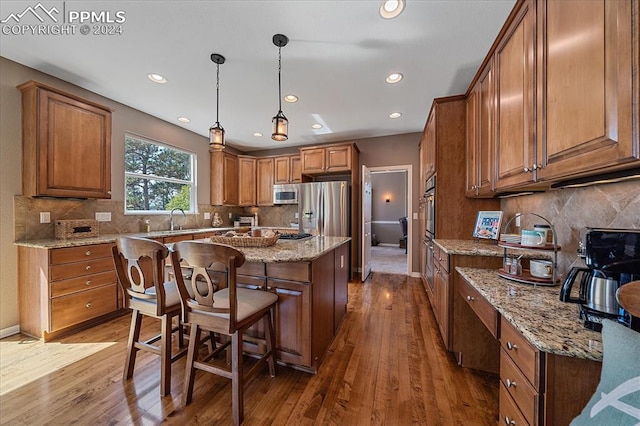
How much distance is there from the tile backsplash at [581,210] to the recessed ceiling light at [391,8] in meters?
1.68

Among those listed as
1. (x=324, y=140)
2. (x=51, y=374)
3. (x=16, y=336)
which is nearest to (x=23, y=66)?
(x=16, y=336)

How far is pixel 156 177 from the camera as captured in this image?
12.3ft

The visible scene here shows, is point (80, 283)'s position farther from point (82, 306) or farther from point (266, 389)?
point (266, 389)

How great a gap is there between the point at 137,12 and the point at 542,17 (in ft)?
8.64

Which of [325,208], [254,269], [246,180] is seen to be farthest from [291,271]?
[246,180]

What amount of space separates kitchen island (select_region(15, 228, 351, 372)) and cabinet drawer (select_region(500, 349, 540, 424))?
3.57 ft

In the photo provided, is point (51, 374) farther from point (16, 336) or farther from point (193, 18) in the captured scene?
point (193, 18)

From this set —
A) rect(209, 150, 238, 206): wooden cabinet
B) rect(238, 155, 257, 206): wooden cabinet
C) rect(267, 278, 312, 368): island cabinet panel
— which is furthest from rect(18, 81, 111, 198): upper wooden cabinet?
rect(267, 278, 312, 368): island cabinet panel

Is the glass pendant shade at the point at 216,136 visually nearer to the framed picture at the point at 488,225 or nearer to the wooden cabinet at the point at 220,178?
the wooden cabinet at the point at 220,178

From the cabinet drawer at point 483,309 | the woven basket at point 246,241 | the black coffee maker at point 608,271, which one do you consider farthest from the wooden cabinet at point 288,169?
the black coffee maker at point 608,271

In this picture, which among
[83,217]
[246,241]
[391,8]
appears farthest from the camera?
[83,217]

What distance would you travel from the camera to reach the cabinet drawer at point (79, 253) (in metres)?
2.19

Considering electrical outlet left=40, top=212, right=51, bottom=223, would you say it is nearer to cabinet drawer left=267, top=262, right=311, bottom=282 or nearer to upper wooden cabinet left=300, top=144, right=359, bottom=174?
cabinet drawer left=267, top=262, right=311, bottom=282

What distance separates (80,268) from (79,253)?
155 mm
